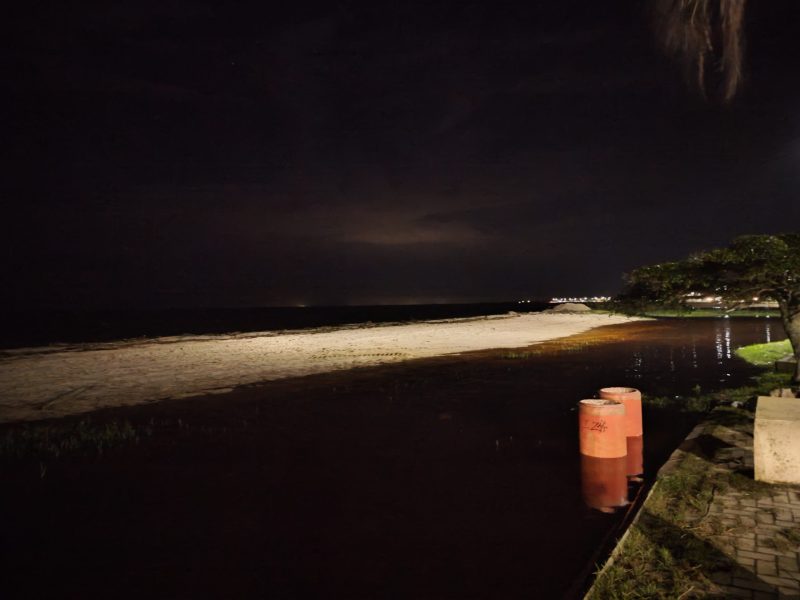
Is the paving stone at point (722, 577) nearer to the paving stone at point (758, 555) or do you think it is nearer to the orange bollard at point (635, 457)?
the paving stone at point (758, 555)

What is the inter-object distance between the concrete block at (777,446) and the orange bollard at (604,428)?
1.84m

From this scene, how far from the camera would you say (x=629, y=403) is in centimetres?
865

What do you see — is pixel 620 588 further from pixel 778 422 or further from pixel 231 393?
pixel 231 393

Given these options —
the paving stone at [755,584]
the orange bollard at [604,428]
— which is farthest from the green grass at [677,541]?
the orange bollard at [604,428]

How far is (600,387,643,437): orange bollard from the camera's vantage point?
8570mm

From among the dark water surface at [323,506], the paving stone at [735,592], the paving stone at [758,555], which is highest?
the paving stone at [758,555]

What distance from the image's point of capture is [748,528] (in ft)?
16.2

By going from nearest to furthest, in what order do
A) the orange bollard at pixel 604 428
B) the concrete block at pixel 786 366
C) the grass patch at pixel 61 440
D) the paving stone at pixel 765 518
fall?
the paving stone at pixel 765 518 → the orange bollard at pixel 604 428 → the grass patch at pixel 61 440 → the concrete block at pixel 786 366

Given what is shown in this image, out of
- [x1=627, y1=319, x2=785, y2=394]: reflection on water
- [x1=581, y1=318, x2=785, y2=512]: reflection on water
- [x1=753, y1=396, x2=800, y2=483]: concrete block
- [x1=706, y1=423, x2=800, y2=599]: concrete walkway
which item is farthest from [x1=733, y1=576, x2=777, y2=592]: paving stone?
[x1=627, y1=319, x2=785, y2=394]: reflection on water

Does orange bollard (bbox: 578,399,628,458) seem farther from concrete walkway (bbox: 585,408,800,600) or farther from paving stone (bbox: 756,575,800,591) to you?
paving stone (bbox: 756,575,800,591)

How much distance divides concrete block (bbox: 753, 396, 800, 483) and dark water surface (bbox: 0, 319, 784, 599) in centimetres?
173

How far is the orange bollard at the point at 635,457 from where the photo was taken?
7720mm

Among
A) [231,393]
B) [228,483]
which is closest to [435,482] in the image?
[228,483]

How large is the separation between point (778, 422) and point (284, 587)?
19.6 ft
